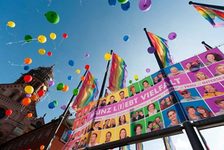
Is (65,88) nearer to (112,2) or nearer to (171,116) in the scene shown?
(112,2)

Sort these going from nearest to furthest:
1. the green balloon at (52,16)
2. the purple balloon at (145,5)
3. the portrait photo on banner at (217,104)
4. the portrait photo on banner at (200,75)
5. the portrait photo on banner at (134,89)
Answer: the portrait photo on banner at (217,104)
the portrait photo on banner at (200,75)
the portrait photo on banner at (134,89)
the purple balloon at (145,5)
the green balloon at (52,16)

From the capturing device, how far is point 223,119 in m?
3.17

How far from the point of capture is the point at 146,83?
219 inches

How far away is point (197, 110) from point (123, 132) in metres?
1.95

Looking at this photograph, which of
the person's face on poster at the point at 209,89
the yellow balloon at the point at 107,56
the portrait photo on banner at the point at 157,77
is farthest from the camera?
the yellow balloon at the point at 107,56

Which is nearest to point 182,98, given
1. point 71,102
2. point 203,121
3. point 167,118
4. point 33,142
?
point 167,118

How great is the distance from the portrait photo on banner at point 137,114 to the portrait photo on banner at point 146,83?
2.67ft

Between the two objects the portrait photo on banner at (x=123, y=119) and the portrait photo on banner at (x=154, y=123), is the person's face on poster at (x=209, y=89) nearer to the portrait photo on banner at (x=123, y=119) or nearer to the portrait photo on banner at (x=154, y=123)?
the portrait photo on banner at (x=154, y=123)

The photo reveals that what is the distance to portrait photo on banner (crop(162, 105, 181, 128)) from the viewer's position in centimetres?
378

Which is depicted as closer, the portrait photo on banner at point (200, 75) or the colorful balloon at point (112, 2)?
the portrait photo on banner at point (200, 75)

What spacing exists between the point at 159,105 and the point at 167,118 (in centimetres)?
55

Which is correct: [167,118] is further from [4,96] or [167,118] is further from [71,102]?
[4,96]

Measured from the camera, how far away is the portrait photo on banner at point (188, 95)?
4.04m

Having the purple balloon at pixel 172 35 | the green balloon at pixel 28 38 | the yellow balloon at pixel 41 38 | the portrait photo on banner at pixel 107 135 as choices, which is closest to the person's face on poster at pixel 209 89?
the portrait photo on banner at pixel 107 135
